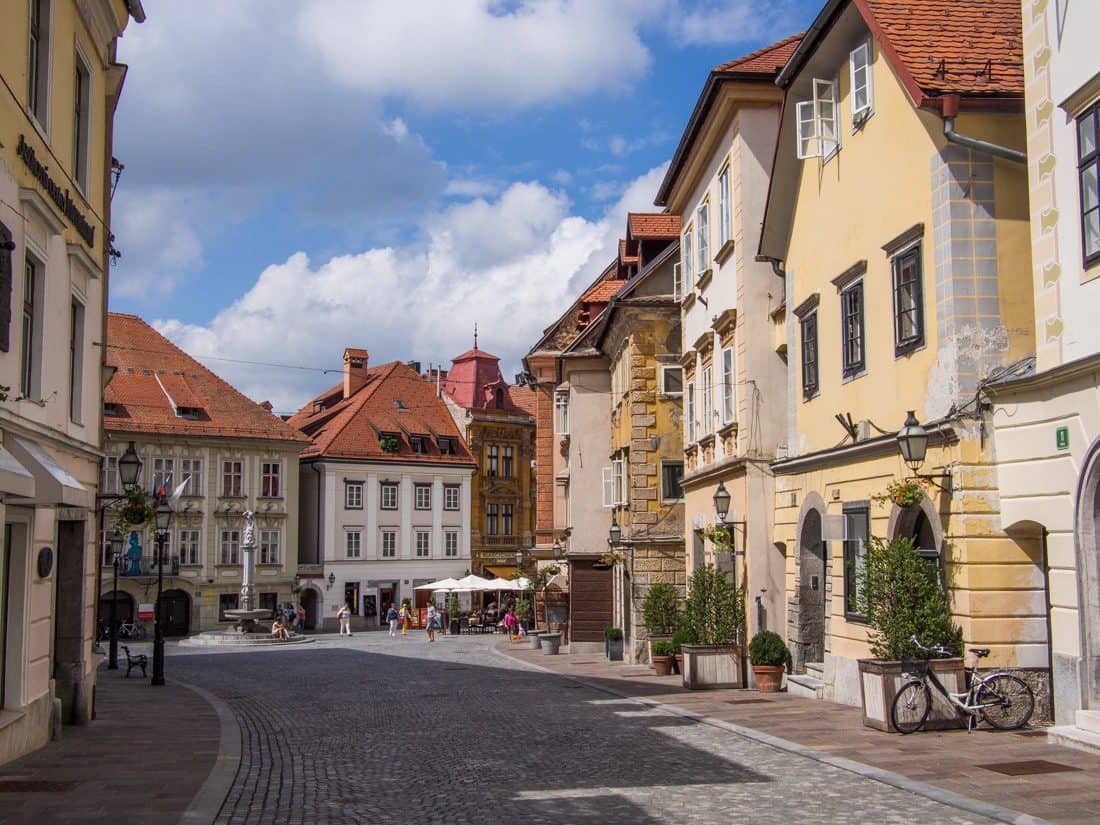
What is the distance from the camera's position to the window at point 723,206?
24719 mm

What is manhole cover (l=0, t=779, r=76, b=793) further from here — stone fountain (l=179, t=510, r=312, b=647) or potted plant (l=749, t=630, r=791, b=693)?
stone fountain (l=179, t=510, r=312, b=647)

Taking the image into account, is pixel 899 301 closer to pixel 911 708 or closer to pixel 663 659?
pixel 911 708

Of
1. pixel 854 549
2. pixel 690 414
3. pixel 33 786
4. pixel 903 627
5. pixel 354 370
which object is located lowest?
pixel 33 786

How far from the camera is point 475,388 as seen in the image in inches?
3182

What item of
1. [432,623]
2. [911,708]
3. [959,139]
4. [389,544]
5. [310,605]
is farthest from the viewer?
[389,544]

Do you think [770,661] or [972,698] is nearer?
[972,698]

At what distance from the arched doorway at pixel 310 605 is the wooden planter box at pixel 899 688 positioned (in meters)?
54.8

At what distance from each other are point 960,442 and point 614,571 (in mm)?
24751

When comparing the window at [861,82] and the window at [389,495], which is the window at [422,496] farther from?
the window at [861,82]

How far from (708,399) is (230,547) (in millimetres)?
42004

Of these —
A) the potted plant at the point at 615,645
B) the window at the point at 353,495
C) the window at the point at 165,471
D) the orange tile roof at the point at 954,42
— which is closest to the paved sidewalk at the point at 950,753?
the orange tile roof at the point at 954,42

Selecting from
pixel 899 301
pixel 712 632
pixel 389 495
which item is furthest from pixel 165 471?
pixel 899 301

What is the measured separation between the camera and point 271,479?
212 ft

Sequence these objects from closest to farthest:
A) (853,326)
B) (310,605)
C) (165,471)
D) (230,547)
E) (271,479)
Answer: (853,326) < (165,471) < (230,547) < (271,479) < (310,605)
